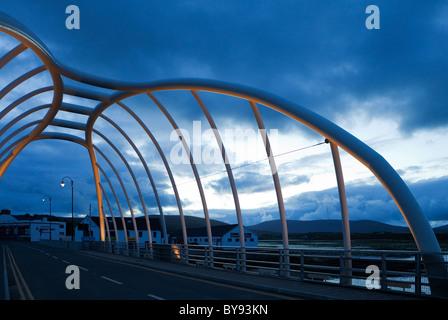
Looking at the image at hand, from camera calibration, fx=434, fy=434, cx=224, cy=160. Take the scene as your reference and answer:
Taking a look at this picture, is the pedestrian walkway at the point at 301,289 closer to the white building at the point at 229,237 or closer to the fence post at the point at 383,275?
the fence post at the point at 383,275

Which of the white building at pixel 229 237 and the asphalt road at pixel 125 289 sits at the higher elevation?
the asphalt road at pixel 125 289

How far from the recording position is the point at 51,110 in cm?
2938

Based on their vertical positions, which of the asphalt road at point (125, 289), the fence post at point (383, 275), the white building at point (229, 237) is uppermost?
the fence post at point (383, 275)

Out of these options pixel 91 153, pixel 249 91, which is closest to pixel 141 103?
pixel 91 153

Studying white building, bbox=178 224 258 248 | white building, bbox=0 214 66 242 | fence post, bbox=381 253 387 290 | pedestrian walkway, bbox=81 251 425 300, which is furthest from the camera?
white building, bbox=0 214 66 242

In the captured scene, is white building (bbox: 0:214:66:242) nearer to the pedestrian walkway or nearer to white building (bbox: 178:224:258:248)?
white building (bbox: 178:224:258:248)

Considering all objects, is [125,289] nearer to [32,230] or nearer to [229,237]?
[229,237]

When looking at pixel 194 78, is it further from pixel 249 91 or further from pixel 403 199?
pixel 403 199

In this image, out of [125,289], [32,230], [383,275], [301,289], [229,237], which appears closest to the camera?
[383,275]

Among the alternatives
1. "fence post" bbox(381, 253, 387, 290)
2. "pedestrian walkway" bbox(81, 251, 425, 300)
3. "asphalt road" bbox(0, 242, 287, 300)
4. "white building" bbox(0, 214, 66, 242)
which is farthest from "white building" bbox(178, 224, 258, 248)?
"fence post" bbox(381, 253, 387, 290)

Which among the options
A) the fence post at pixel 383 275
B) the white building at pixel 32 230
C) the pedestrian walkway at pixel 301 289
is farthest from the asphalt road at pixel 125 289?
the white building at pixel 32 230

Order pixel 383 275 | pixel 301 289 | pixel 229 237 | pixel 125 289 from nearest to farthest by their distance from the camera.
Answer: pixel 383 275 < pixel 301 289 < pixel 125 289 < pixel 229 237

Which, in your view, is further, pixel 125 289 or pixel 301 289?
pixel 125 289

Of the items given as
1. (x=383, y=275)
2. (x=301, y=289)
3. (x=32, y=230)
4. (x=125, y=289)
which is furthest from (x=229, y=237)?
(x=383, y=275)
